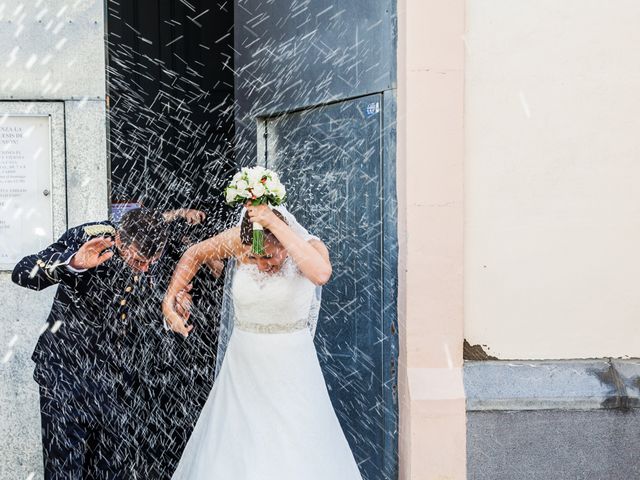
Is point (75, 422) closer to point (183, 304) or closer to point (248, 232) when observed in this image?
point (183, 304)

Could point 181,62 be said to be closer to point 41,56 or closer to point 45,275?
point 41,56

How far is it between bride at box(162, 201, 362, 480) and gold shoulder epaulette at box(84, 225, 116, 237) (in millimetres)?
463

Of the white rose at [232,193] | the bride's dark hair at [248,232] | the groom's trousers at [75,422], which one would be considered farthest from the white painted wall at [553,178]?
the groom's trousers at [75,422]

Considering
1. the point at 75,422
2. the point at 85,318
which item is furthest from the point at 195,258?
the point at 75,422

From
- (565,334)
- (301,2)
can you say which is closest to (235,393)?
(565,334)

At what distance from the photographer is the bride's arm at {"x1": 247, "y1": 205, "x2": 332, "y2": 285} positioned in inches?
167

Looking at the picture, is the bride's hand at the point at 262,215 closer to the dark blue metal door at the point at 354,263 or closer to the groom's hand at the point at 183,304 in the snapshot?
the groom's hand at the point at 183,304

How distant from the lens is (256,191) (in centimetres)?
423

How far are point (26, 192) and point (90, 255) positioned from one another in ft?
3.67

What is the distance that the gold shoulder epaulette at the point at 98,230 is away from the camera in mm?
4762

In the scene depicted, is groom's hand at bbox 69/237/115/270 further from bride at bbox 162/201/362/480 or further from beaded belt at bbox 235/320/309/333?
beaded belt at bbox 235/320/309/333

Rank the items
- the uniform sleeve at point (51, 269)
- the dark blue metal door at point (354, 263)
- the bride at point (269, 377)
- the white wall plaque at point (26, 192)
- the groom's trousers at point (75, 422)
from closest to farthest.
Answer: the bride at point (269, 377)
the uniform sleeve at point (51, 269)
the groom's trousers at point (75, 422)
the dark blue metal door at point (354, 263)
the white wall plaque at point (26, 192)

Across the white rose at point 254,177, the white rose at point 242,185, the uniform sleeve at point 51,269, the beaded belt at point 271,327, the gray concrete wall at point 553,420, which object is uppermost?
the white rose at point 254,177

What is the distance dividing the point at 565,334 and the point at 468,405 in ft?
2.44
